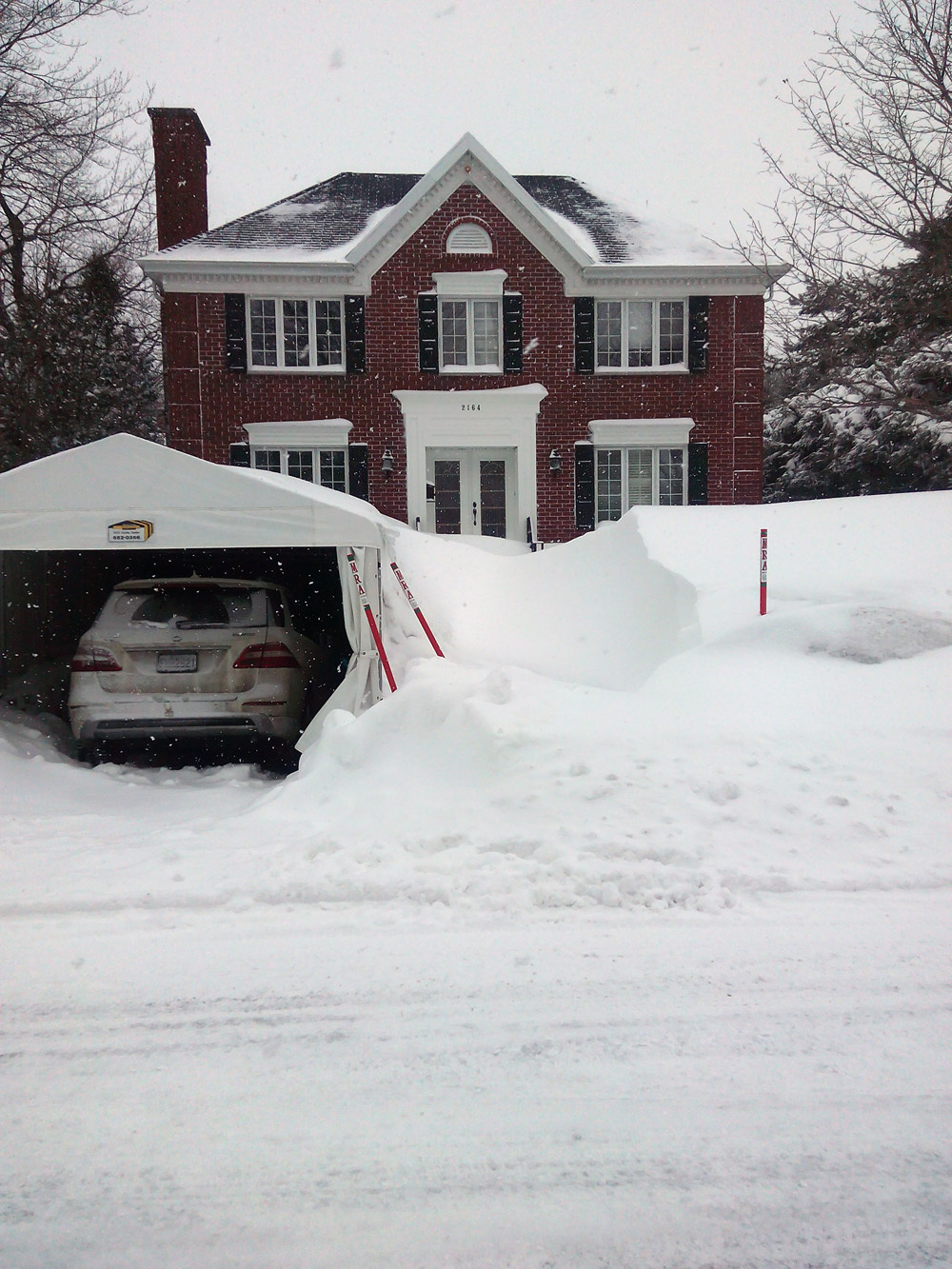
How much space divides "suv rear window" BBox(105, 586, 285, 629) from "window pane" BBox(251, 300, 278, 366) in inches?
470

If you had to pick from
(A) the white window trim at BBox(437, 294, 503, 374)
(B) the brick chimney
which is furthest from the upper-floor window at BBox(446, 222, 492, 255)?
(B) the brick chimney

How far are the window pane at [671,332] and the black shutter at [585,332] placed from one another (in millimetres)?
1463

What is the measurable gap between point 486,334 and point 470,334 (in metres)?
0.32

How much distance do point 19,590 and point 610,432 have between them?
1193cm

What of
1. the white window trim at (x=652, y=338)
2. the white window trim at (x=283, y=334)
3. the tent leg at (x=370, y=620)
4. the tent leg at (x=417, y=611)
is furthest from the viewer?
the white window trim at (x=652, y=338)

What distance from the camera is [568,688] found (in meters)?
6.12

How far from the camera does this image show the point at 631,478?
1805 cm

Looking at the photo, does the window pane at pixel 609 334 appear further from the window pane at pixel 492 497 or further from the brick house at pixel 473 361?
the window pane at pixel 492 497

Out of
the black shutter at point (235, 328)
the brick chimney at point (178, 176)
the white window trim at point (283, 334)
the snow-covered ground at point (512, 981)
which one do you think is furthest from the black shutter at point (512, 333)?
the snow-covered ground at point (512, 981)

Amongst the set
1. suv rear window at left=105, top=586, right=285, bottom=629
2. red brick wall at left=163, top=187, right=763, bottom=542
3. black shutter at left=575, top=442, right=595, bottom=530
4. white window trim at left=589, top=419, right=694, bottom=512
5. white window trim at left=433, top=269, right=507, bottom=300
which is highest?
white window trim at left=433, top=269, right=507, bottom=300

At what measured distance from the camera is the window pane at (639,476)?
1803cm

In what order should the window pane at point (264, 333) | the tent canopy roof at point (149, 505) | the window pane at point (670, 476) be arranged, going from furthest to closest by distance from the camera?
the window pane at point (670, 476), the window pane at point (264, 333), the tent canopy roof at point (149, 505)

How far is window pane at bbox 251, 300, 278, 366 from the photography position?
1731 cm

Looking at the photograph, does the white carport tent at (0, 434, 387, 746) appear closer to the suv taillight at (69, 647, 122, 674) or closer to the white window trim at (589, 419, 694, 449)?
the suv taillight at (69, 647, 122, 674)
